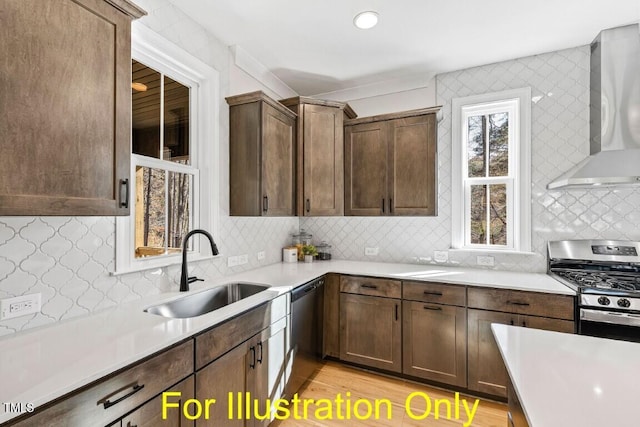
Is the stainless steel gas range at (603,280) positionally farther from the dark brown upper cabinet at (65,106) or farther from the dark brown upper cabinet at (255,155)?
the dark brown upper cabinet at (65,106)

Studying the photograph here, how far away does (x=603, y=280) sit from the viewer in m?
2.19

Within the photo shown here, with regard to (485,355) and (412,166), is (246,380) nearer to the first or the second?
(485,355)

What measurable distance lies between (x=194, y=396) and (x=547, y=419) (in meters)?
1.33

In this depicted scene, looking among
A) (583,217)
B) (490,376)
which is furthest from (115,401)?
(583,217)

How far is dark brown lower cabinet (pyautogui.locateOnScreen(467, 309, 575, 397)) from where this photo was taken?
7.25 ft

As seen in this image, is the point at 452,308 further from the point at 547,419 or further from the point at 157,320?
the point at 157,320

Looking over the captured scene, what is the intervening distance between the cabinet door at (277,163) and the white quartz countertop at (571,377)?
6.01ft

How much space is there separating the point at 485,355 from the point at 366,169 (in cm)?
186

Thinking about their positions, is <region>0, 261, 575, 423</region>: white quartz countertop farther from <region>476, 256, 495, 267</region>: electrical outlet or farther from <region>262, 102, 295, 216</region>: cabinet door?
<region>262, 102, 295, 216</region>: cabinet door

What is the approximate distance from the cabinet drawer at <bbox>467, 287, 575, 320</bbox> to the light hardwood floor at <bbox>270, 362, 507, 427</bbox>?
2.42 ft

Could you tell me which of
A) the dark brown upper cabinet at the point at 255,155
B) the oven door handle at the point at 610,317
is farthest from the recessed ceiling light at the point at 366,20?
the oven door handle at the point at 610,317

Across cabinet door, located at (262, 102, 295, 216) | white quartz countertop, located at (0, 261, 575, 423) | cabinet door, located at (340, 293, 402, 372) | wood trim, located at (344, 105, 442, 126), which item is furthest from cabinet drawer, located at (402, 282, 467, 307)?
wood trim, located at (344, 105, 442, 126)

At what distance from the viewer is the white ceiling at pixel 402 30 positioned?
2.09 metres

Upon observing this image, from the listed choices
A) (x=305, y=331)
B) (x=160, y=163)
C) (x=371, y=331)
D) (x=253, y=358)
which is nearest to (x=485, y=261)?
(x=371, y=331)
